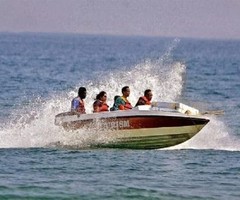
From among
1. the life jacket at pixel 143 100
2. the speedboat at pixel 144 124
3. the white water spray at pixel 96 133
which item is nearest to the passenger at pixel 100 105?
the speedboat at pixel 144 124

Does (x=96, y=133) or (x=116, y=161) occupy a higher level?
(x=96, y=133)

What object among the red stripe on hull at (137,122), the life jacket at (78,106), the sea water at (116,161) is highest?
the life jacket at (78,106)

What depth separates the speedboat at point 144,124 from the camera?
78.6ft

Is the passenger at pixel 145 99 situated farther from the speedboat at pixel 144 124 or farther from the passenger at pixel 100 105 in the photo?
the passenger at pixel 100 105

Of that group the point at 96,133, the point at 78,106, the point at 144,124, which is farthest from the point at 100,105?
the point at 144,124

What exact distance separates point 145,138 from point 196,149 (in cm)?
145

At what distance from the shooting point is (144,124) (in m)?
24.1

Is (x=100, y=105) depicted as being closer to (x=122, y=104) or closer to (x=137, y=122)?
(x=122, y=104)

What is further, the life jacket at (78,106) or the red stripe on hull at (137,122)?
the life jacket at (78,106)

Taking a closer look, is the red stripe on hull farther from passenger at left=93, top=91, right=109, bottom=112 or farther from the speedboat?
passenger at left=93, top=91, right=109, bottom=112

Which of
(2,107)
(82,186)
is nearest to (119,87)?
(2,107)

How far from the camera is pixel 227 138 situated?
27.5 m

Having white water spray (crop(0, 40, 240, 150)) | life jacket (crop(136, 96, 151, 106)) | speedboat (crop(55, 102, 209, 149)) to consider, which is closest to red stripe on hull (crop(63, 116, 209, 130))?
speedboat (crop(55, 102, 209, 149))

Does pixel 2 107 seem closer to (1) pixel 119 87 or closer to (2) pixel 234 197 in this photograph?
(1) pixel 119 87
